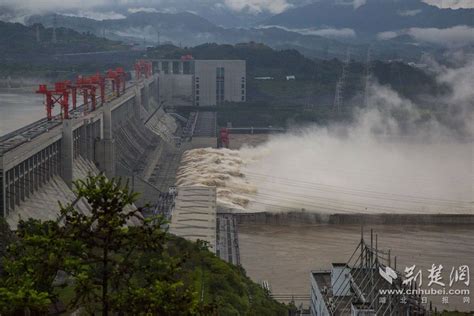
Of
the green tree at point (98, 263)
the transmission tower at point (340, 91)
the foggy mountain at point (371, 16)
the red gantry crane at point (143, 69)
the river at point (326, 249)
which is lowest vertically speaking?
the river at point (326, 249)

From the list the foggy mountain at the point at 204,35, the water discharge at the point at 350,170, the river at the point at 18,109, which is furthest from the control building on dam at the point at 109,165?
the foggy mountain at the point at 204,35

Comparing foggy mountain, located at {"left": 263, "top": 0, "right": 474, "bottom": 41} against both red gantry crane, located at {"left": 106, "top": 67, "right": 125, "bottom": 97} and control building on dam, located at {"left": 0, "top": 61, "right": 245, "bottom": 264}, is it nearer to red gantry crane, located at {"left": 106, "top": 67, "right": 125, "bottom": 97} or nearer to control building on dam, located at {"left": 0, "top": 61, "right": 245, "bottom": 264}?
red gantry crane, located at {"left": 106, "top": 67, "right": 125, "bottom": 97}

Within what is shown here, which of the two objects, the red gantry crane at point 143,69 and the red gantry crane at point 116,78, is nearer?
the red gantry crane at point 116,78

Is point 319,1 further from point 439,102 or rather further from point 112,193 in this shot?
point 112,193

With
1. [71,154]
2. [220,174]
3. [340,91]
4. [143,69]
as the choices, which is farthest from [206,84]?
[71,154]

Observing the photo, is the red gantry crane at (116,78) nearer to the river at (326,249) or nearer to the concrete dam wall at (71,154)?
the concrete dam wall at (71,154)

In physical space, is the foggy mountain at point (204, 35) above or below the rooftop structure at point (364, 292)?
above

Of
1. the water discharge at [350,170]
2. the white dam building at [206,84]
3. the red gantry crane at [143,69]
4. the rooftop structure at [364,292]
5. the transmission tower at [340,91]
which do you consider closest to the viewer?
the rooftop structure at [364,292]
